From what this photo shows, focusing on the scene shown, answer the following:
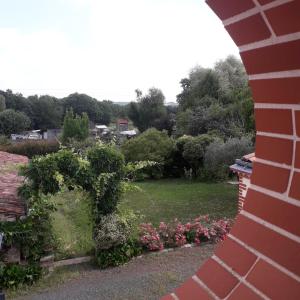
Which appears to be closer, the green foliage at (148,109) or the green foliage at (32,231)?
the green foliage at (32,231)

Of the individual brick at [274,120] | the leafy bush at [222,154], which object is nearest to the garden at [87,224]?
the individual brick at [274,120]

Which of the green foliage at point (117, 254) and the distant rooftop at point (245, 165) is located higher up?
the distant rooftop at point (245, 165)

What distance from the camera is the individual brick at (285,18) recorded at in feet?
3.52

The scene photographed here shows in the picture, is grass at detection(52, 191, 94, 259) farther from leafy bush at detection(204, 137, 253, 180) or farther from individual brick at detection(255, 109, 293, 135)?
leafy bush at detection(204, 137, 253, 180)

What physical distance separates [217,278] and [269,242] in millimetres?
240

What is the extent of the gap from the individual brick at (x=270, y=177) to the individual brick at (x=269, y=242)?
14 cm

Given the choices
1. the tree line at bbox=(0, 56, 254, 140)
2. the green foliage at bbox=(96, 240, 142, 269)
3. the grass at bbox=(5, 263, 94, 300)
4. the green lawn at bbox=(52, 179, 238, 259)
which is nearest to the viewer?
the grass at bbox=(5, 263, 94, 300)

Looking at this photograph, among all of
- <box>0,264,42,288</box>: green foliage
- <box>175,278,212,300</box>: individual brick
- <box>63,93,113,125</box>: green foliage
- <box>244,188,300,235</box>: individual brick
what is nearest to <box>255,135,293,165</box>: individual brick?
<box>244,188,300,235</box>: individual brick

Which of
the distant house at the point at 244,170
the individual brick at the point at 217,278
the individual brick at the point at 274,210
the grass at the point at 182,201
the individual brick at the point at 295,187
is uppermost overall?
the individual brick at the point at 295,187

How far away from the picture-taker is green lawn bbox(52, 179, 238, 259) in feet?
34.1

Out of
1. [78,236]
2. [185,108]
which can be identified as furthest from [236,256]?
[185,108]

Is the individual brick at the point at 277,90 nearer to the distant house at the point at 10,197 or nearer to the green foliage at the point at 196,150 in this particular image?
the distant house at the point at 10,197

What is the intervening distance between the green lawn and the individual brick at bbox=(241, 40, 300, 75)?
30.2ft

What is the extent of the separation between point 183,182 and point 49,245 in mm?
13703
